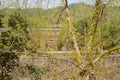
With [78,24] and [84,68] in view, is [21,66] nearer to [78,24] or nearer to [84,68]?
[78,24]

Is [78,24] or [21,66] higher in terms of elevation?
[78,24]

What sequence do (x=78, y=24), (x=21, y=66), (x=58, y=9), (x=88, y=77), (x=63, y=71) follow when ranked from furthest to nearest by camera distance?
(x=21, y=66)
(x=78, y=24)
(x=58, y=9)
(x=63, y=71)
(x=88, y=77)

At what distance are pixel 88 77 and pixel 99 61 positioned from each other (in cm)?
32

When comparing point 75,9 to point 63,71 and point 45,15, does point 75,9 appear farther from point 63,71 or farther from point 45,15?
point 63,71

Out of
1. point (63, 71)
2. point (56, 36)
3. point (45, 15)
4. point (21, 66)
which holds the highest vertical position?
point (45, 15)

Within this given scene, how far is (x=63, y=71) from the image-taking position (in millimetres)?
5082

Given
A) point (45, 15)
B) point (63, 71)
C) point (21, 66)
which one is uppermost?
point (45, 15)

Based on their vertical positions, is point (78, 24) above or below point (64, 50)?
above

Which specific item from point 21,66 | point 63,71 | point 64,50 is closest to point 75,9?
point 64,50

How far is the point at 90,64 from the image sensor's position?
15.3 ft

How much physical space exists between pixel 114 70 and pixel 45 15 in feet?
5.21

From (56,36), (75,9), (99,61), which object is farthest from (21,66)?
(99,61)

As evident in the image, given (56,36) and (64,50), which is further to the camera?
(56,36)

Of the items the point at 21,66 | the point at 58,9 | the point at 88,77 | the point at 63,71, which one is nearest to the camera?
the point at 88,77
